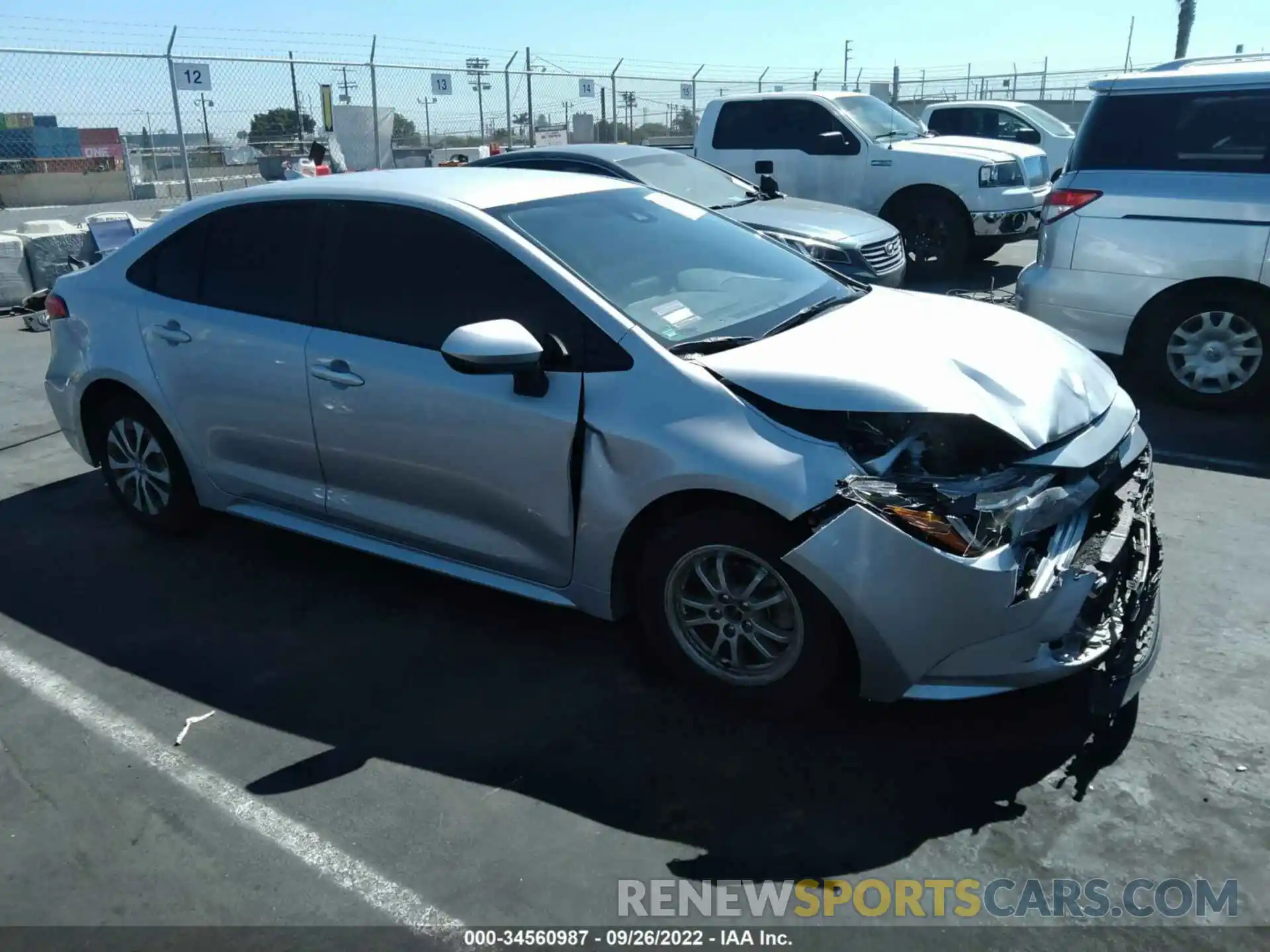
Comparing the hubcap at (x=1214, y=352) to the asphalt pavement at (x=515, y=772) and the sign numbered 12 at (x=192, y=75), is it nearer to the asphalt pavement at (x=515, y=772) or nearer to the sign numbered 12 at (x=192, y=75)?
the asphalt pavement at (x=515, y=772)

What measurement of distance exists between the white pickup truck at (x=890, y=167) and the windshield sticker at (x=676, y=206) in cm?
645

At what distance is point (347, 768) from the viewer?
10.9 ft

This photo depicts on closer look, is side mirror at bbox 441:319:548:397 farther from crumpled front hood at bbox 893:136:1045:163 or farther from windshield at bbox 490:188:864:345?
crumpled front hood at bbox 893:136:1045:163

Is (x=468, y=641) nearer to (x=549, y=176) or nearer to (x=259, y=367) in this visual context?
(x=259, y=367)

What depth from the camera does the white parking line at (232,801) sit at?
2.76 metres

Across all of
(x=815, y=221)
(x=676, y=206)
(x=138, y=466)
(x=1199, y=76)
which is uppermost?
(x=1199, y=76)

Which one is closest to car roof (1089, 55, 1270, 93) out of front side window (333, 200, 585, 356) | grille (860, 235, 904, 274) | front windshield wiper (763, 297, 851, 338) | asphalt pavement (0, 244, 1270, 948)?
grille (860, 235, 904, 274)

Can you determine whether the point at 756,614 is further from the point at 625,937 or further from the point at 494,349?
the point at 494,349

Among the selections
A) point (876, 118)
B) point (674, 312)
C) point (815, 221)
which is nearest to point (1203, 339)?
point (815, 221)

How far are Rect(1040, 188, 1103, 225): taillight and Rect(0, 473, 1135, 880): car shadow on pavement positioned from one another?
416cm

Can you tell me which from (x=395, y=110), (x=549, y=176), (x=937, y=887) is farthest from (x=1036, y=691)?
(x=395, y=110)

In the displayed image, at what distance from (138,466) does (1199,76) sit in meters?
6.35

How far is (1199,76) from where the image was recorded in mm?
6359

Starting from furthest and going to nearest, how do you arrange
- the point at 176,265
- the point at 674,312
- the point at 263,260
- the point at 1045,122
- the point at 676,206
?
the point at 1045,122, the point at 176,265, the point at 676,206, the point at 263,260, the point at 674,312
